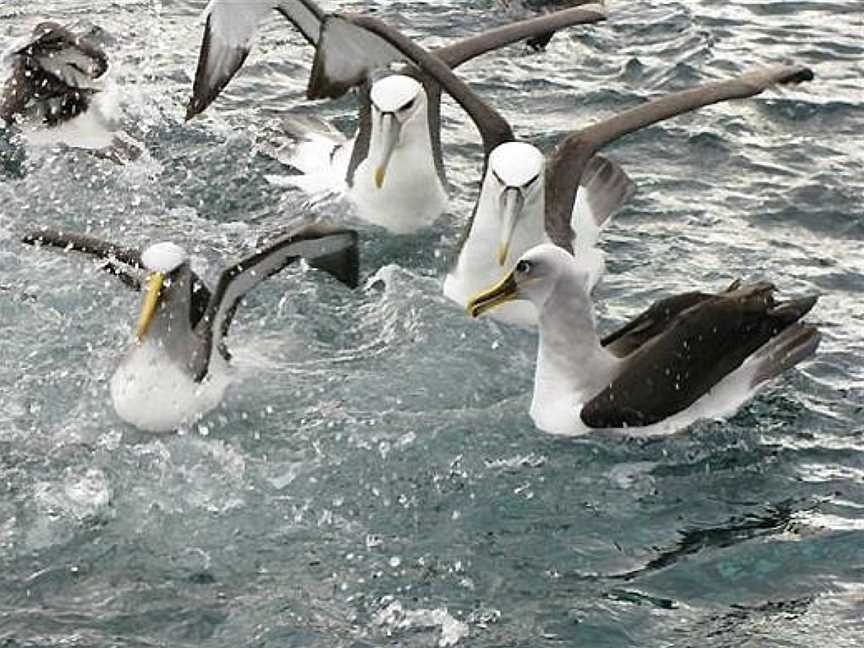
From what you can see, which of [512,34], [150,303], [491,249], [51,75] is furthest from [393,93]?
[150,303]

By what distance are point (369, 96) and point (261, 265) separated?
2.65 meters

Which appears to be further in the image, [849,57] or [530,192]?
[849,57]

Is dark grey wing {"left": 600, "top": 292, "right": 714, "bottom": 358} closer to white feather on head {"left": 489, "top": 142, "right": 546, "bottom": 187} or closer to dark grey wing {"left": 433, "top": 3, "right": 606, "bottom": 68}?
white feather on head {"left": 489, "top": 142, "right": 546, "bottom": 187}

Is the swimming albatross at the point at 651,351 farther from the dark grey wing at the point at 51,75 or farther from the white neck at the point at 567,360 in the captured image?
the dark grey wing at the point at 51,75

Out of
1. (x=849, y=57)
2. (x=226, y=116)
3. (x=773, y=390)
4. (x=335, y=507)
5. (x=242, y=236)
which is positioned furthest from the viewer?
(x=849, y=57)

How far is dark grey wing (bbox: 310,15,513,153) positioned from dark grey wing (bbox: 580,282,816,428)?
7.72ft

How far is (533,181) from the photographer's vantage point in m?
9.91

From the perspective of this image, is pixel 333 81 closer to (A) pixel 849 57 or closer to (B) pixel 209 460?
(B) pixel 209 460

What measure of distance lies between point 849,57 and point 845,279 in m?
3.77

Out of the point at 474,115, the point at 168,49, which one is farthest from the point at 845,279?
the point at 168,49

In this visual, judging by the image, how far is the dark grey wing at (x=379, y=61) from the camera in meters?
10.7

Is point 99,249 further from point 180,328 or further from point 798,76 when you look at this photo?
point 798,76

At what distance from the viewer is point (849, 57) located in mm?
13883

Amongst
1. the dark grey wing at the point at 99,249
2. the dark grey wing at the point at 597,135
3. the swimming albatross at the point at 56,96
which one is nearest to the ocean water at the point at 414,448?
the swimming albatross at the point at 56,96
